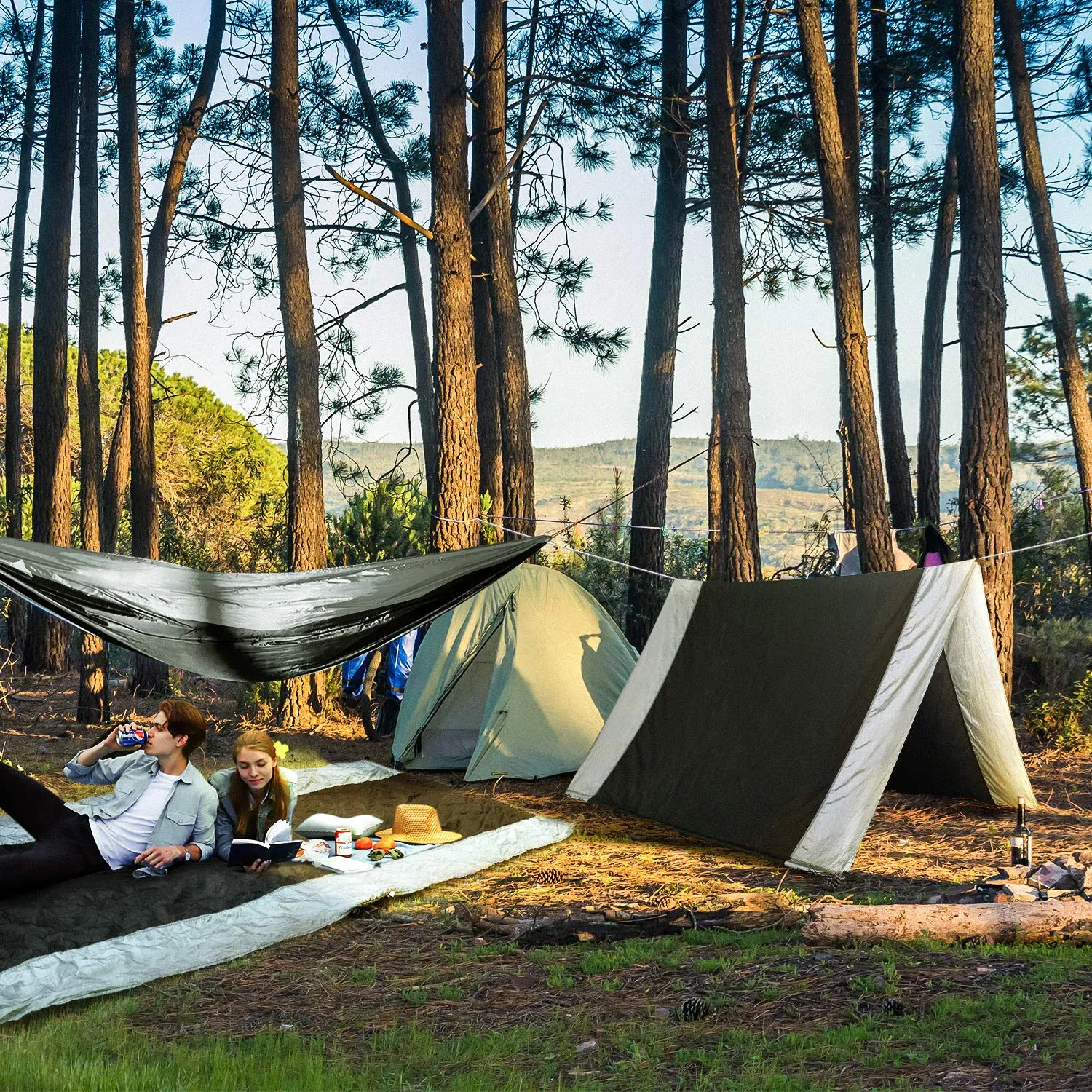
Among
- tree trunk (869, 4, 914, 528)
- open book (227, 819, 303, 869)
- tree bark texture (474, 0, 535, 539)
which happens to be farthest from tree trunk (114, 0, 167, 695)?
tree trunk (869, 4, 914, 528)

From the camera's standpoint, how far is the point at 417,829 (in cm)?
486

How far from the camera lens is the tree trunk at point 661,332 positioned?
9.95m

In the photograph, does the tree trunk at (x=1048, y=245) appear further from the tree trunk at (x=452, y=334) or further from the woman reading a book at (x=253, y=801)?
the woman reading a book at (x=253, y=801)

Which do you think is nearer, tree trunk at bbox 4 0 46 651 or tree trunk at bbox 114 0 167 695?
tree trunk at bbox 114 0 167 695

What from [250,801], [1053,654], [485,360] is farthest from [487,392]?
[250,801]

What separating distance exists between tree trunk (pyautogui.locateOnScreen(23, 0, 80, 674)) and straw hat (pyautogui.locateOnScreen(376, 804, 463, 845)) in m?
5.27

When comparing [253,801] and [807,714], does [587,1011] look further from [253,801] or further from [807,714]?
[807,714]

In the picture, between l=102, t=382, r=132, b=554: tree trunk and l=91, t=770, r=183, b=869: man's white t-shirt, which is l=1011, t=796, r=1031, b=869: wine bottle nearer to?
l=91, t=770, r=183, b=869: man's white t-shirt

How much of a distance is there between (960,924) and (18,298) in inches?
456

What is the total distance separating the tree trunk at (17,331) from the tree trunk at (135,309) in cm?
206

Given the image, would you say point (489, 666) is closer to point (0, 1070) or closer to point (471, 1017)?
point (471, 1017)

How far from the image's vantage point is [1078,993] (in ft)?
9.39

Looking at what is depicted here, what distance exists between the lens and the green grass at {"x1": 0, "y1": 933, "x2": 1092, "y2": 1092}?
2465mm

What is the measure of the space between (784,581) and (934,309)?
23.4 ft
